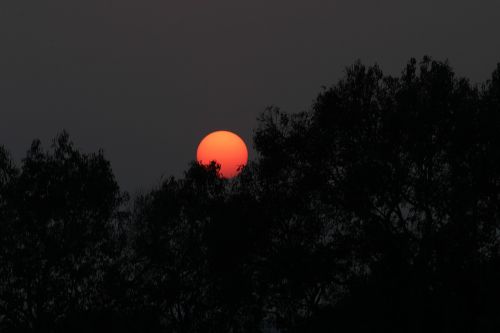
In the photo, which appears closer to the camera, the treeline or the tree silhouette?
the treeline

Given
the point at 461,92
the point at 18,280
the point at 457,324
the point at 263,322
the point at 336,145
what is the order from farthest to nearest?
the point at 263,322 → the point at 18,280 → the point at 336,145 → the point at 461,92 → the point at 457,324

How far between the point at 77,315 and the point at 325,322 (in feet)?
45.6

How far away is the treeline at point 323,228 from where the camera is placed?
104ft

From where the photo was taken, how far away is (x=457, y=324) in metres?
31.5

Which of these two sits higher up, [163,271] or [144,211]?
[144,211]

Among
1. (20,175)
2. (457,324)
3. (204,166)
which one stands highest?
(204,166)

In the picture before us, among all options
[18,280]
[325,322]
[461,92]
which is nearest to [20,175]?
[18,280]

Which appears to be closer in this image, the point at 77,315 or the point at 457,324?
the point at 457,324

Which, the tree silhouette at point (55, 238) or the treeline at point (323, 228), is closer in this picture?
the treeline at point (323, 228)

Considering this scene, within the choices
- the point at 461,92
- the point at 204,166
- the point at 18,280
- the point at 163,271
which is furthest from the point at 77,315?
the point at 461,92

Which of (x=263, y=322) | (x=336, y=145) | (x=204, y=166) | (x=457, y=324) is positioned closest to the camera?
(x=457, y=324)

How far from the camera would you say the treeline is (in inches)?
1251

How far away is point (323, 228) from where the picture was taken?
37.6 metres

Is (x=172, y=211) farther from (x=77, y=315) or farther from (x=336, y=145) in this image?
(x=336, y=145)
